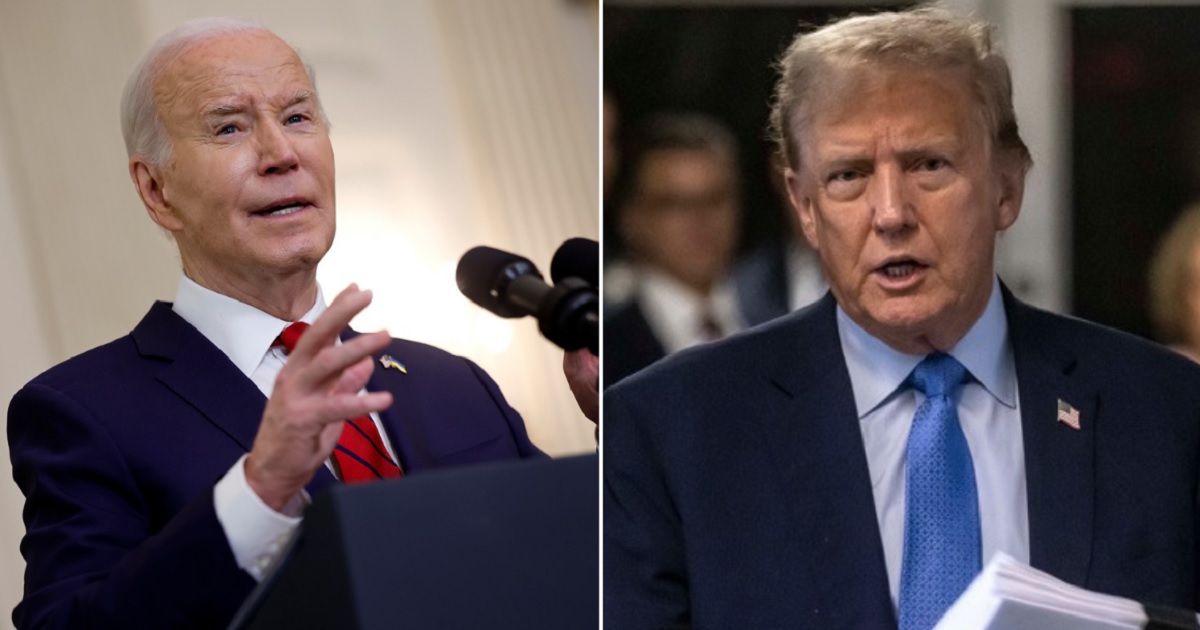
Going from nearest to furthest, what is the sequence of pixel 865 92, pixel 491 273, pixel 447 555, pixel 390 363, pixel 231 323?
pixel 447 555 < pixel 491 273 < pixel 865 92 < pixel 231 323 < pixel 390 363

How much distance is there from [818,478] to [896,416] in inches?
6.0

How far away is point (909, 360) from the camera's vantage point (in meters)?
2.38

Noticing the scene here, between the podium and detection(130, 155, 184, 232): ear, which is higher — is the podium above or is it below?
below

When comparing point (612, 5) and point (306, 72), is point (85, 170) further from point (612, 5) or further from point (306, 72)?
point (612, 5)

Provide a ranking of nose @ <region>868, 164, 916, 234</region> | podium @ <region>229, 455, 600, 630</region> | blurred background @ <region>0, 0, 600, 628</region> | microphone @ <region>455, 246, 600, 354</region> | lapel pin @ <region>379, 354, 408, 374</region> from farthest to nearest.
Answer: blurred background @ <region>0, 0, 600, 628</region> → lapel pin @ <region>379, 354, 408, 374</region> → nose @ <region>868, 164, 916, 234</region> → microphone @ <region>455, 246, 600, 354</region> → podium @ <region>229, 455, 600, 630</region>

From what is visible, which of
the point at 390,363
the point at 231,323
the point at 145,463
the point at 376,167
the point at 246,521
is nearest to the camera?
the point at 246,521

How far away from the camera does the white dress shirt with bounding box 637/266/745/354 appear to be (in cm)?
241

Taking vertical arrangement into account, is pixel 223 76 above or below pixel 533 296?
above

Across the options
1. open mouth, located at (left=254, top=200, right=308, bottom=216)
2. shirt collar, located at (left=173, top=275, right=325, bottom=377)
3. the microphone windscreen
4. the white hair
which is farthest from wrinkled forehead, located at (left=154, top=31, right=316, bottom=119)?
the microphone windscreen

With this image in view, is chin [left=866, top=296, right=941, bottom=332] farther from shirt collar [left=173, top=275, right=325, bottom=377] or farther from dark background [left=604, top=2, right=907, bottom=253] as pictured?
shirt collar [left=173, top=275, right=325, bottom=377]

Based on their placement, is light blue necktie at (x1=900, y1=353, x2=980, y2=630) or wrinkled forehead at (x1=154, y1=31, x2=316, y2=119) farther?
wrinkled forehead at (x1=154, y1=31, x2=316, y2=119)

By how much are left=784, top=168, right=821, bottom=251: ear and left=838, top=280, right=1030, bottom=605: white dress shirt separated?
5.0 inches

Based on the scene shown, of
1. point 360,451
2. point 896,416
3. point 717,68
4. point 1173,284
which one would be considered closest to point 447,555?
point 360,451

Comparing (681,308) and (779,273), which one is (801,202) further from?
(681,308)
